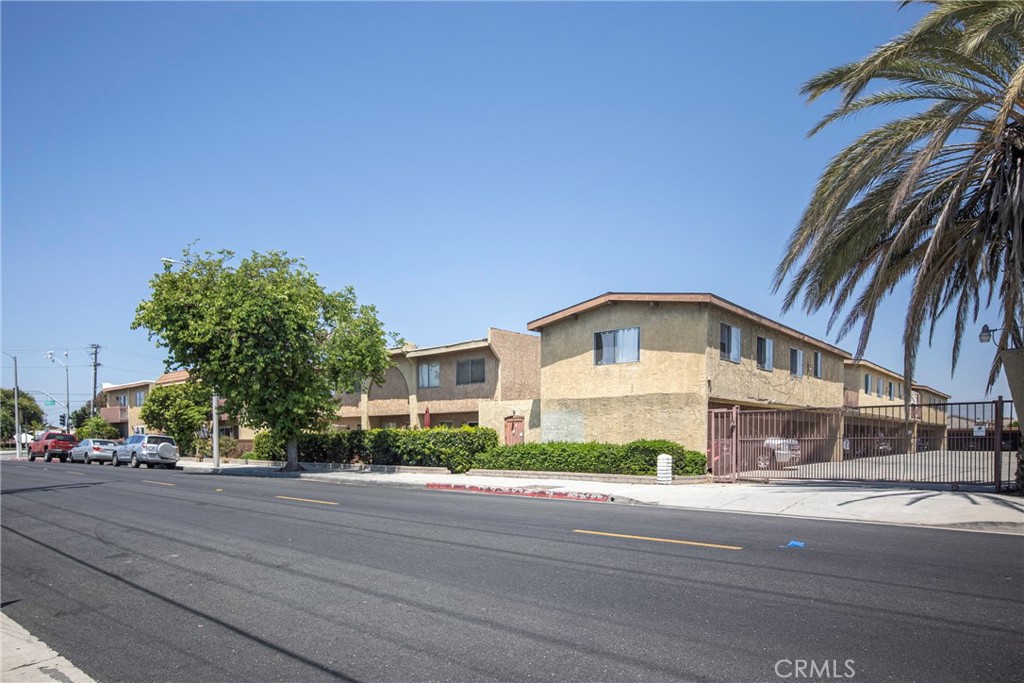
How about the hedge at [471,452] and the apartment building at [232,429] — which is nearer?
the hedge at [471,452]

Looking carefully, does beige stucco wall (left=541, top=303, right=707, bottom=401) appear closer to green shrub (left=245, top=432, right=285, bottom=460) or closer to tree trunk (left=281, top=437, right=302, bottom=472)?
tree trunk (left=281, top=437, right=302, bottom=472)

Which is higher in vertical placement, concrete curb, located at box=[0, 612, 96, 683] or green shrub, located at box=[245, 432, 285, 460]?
concrete curb, located at box=[0, 612, 96, 683]

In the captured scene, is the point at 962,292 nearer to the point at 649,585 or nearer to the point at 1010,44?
the point at 1010,44

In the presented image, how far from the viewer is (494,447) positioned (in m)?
28.5

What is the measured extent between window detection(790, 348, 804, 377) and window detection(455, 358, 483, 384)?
46.5ft

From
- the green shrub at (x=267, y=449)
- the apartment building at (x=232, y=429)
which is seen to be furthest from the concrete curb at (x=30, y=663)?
the apartment building at (x=232, y=429)

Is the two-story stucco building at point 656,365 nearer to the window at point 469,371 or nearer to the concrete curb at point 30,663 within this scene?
the window at point 469,371

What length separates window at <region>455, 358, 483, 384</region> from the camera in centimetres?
3572

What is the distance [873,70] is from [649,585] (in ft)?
32.9

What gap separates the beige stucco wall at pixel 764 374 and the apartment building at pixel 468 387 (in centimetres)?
833

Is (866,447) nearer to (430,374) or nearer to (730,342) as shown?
(730,342)

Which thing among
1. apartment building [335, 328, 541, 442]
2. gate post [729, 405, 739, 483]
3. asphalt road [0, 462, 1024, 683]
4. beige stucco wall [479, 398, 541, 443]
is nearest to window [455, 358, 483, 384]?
apartment building [335, 328, 541, 442]

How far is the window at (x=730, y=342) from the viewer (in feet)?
87.1

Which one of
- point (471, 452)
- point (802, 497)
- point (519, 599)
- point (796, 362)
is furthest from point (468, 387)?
point (519, 599)
